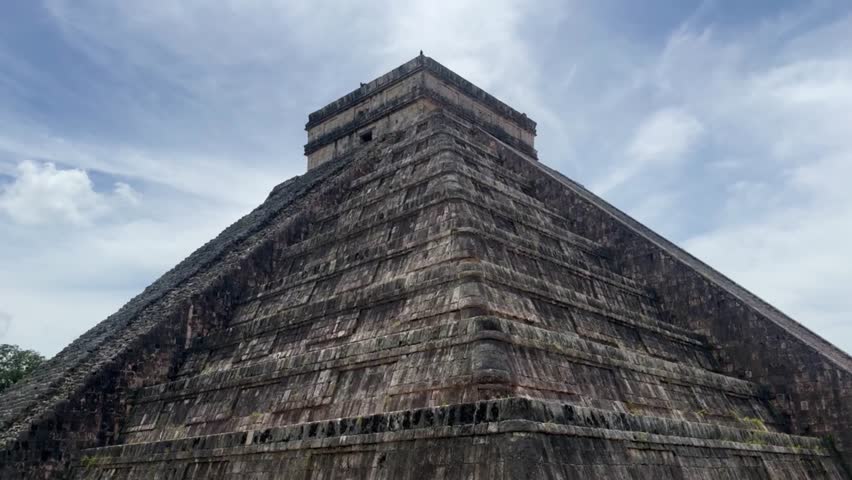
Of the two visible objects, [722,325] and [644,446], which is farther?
[722,325]

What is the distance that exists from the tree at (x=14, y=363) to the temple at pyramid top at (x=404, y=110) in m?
12.0

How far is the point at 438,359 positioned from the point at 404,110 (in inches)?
500

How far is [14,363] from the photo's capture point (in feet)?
79.8

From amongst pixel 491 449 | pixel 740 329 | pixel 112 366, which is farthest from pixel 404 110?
pixel 491 449

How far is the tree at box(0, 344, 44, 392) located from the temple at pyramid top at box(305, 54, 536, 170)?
12.0 meters

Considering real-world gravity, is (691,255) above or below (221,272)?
above

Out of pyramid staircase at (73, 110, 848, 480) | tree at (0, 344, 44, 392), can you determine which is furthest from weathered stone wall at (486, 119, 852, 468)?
tree at (0, 344, 44, 392)

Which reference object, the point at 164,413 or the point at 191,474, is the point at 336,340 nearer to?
the point at 191,474

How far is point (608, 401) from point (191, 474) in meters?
6.42

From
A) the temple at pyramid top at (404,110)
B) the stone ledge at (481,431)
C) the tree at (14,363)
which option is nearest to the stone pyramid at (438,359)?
the stone ledge at (481,431)

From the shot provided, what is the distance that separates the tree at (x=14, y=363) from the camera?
23.8 metres

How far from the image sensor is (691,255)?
19578mm

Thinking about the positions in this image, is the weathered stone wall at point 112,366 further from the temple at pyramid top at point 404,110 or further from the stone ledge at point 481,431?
the temple at pyramid top at point 404,110

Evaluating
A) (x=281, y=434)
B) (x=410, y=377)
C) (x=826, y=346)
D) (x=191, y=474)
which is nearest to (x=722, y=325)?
(x=826, y=346)
